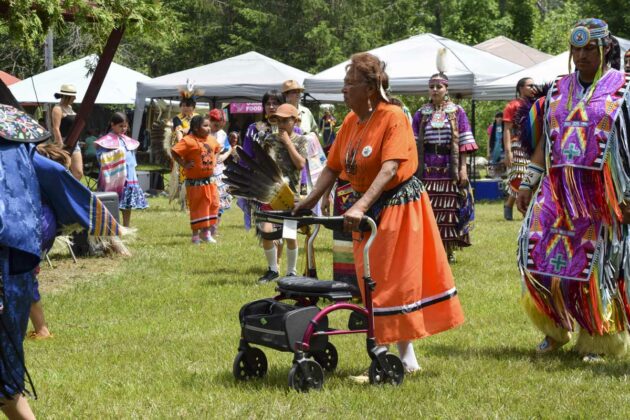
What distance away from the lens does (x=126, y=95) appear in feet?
76.8

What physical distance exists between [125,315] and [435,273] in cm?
311

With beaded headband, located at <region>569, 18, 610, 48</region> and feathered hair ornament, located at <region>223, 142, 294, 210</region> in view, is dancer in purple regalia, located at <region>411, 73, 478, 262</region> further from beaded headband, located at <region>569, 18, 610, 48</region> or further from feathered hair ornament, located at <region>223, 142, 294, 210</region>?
feathered hair ornament, located at <region>223, 142, 294, 210</region>

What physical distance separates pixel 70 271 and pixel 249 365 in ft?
16.7

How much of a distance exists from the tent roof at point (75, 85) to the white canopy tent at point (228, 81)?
1465 mm

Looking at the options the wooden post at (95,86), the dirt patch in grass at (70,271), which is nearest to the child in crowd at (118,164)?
the dirt patch in grass at (70,271)

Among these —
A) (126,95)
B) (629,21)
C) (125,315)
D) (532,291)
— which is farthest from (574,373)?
(629,21)

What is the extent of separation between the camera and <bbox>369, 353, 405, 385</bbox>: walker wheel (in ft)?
15.9

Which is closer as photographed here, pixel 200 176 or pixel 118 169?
pixel 200 176

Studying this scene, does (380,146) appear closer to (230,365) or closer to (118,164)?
(230,365)

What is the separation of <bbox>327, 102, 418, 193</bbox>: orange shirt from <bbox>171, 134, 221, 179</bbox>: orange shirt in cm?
652

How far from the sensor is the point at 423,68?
17141 millimetres

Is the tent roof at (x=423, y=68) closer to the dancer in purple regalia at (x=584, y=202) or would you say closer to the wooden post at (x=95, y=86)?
the wooden post at (x=95, y=86)

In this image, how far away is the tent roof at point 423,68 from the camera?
54.9 ft

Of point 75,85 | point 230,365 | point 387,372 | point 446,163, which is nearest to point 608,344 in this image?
point 387,372
